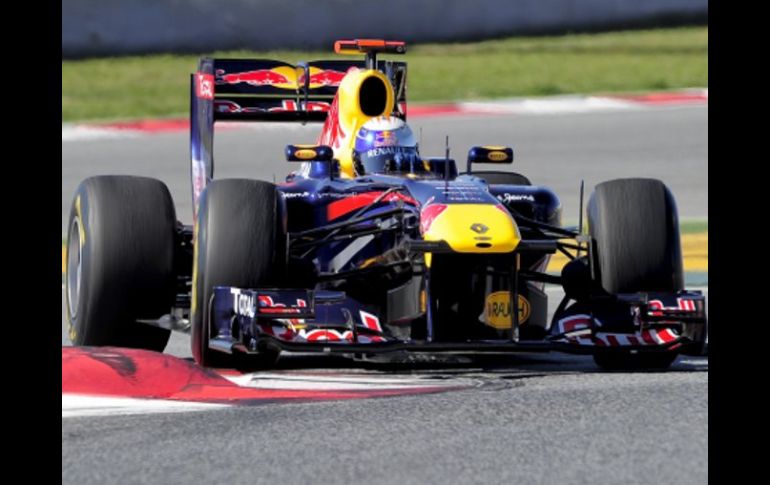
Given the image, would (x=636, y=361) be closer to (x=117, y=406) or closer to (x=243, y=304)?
(x=243, y=304)

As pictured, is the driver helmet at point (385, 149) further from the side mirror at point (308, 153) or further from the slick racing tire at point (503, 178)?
the slick racing tire at point (503, 178)

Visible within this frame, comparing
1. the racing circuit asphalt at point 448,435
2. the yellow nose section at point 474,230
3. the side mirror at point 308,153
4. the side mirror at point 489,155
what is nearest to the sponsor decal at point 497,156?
the side mirror at point 489,155

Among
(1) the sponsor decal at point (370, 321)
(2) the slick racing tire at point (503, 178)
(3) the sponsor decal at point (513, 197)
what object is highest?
(2) the slick racing tire at point (503, 178)

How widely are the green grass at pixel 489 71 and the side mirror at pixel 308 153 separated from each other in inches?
409

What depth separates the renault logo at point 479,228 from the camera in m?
7.90

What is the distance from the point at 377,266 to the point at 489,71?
13691 millimetres

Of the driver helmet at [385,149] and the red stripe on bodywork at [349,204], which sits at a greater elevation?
the driver helmet at [385,149]

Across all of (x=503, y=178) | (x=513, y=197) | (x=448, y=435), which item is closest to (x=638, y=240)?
(x=513, y=197)

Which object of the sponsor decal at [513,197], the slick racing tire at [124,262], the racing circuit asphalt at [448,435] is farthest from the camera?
the sponsor decal at [513,197]

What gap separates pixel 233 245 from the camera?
8047 millimetres

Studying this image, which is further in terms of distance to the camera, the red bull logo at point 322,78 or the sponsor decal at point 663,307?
the red bull logo at point 322,78

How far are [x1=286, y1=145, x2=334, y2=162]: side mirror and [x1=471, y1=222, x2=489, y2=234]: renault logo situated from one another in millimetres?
1277

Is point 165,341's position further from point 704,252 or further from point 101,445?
point 704,252

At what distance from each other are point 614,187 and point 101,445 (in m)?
3.40
